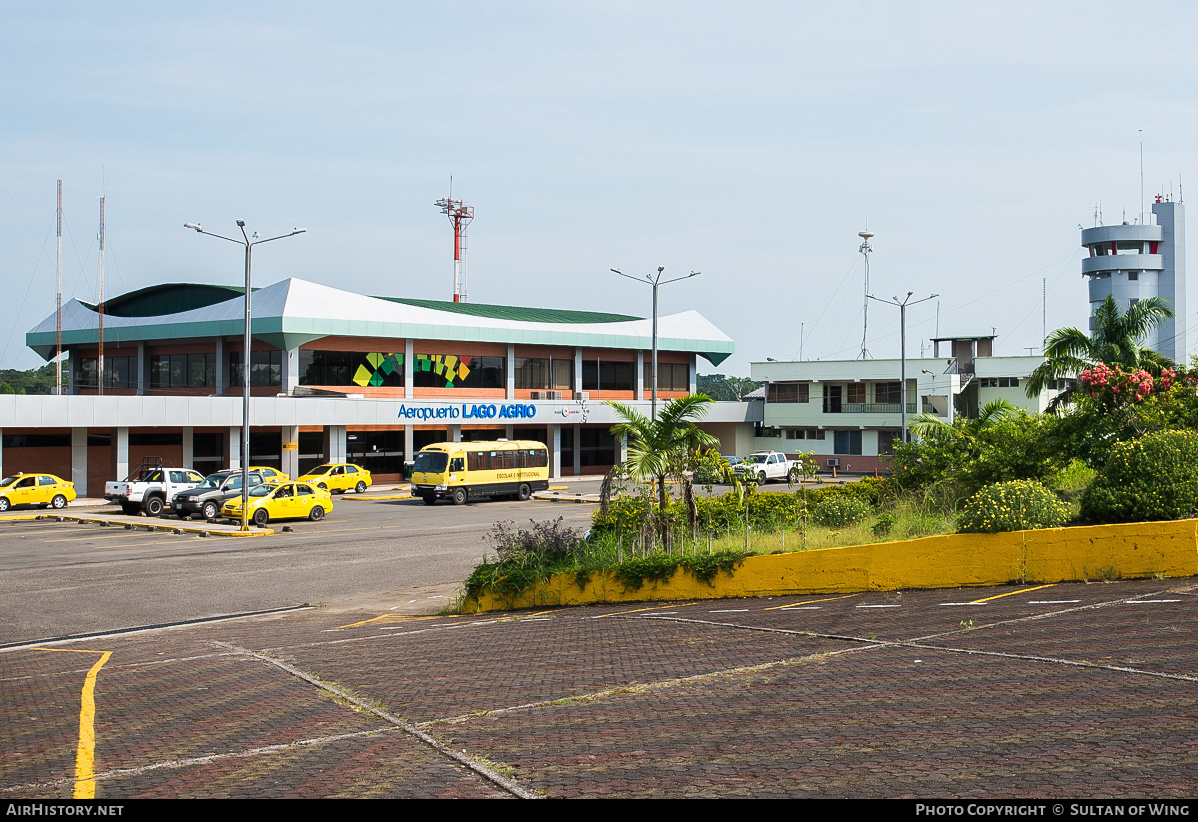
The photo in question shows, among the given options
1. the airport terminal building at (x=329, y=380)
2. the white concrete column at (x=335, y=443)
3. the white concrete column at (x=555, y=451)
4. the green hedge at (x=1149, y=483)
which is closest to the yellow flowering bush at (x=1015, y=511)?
the green hedge at (x=1149, y=483)

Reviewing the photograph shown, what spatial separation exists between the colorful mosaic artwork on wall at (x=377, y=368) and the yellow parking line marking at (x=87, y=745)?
46084 mm

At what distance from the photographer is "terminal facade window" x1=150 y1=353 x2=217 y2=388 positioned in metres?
59.5

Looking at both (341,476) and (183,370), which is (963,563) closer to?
(341,476)

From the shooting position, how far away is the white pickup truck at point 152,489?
39156 mm

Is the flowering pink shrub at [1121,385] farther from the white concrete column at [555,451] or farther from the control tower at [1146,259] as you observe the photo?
the control tower at [1146,259]

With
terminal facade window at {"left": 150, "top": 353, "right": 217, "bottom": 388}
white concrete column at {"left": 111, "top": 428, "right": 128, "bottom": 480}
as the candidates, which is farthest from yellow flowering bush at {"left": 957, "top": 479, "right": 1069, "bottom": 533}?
terminal facade window at {"left": 150, "top": 353, "right": 217, "bottom": 388}

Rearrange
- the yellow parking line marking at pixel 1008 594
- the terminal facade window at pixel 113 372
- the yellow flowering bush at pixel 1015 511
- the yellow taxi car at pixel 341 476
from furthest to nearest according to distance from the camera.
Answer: the terminal facade window at pixel 113 372 → the yellow taxi car at pixel 341 476 → the yellow flowering bush at pixel 1015 511 → the yellow parking line marking at pixel 1008 594

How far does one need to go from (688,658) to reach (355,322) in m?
47.7

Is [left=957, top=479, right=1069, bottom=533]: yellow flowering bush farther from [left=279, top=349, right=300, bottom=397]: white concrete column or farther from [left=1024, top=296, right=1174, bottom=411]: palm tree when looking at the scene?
[left=279, top=349, right=300, bottom=397]: white concrete column

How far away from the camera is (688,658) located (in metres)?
11.3

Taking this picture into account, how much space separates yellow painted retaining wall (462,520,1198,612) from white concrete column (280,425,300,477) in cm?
3871

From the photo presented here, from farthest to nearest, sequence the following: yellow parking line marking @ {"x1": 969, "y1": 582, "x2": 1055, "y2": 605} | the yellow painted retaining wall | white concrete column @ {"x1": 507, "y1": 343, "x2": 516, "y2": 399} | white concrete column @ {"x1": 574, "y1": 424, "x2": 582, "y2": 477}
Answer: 1. white concrete column @ {"x1": 574, "y1": 424, "x2": 582, "y2": 477}
2. white concrete column @ {"x1": 507, "y1": 343, "x2": 516, "y2": 399}
3. the yellow painted retaining wall
4. yellow parking line marking @ {"x1": 969, "y1": 582, "x2": 1055, "y2": 605}
